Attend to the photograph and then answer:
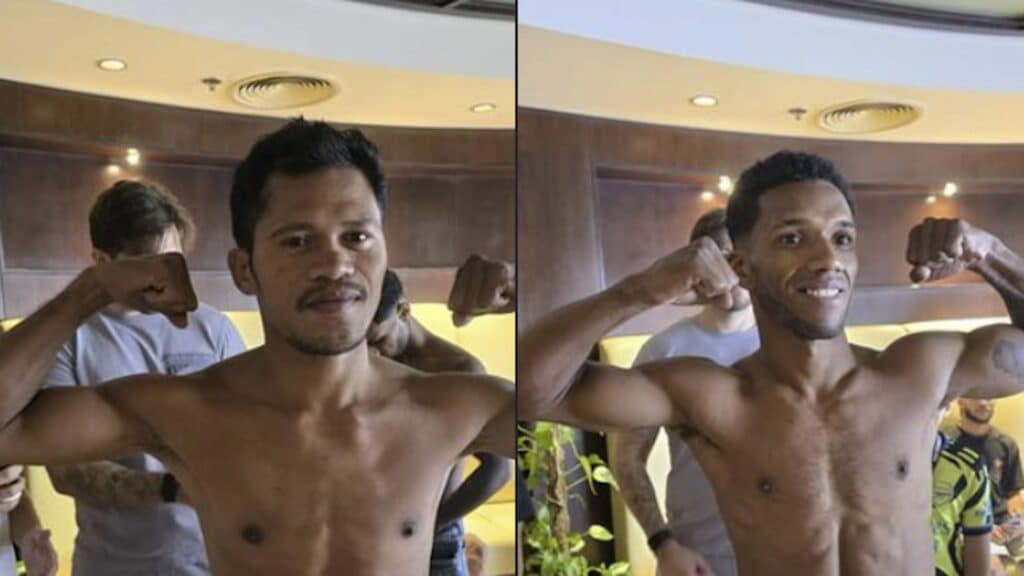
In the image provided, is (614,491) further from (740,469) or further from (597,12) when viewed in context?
(597,12)

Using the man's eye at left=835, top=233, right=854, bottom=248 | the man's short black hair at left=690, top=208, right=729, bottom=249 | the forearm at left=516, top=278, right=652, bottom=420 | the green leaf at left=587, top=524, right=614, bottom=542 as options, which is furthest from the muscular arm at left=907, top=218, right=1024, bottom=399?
the green leaf at left=587, top=524, right=614, bottom=542

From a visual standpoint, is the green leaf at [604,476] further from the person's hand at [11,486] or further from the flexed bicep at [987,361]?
the person's hand at [11,486]

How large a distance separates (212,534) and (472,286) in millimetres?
554

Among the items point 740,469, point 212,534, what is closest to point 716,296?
point 740,469

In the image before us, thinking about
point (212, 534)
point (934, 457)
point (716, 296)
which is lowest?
point (212, 534)

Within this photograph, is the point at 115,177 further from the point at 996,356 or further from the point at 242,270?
the point at 996,356

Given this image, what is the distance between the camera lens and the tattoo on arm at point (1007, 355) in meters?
1.78

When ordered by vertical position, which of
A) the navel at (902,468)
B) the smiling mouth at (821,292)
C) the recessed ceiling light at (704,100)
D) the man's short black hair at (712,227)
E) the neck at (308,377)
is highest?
the recessed ceiling light at (704,100)

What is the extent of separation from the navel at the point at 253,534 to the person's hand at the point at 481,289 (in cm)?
45

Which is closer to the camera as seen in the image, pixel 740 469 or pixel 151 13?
pixel 151 13

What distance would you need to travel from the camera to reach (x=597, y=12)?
71.1 inches

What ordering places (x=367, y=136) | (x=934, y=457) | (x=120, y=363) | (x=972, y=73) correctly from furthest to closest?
(x=972, y=73) < (x=934, y=457) < (x=367, y=136) < (x=120, y=363)

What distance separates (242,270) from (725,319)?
74cm

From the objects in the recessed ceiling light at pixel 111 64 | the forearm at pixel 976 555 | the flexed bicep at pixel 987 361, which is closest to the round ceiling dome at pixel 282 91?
the recessed ceiling light at pixel 111 64
